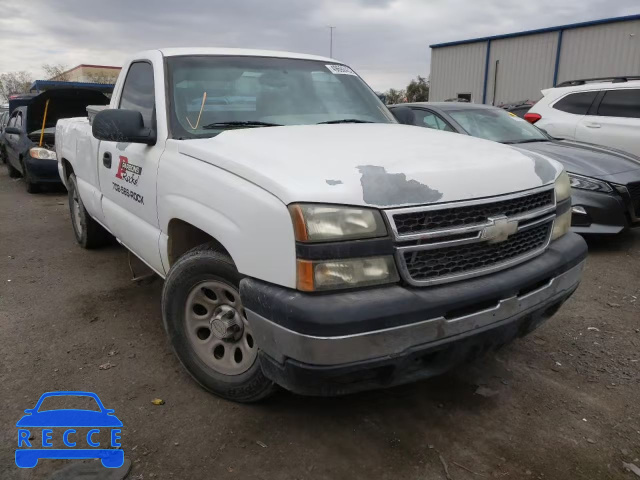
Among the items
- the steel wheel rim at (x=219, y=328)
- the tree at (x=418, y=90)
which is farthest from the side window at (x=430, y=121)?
the tree at (x=418, y=90)

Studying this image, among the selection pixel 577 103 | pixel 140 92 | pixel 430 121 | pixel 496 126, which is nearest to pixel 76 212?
pixel 140 92

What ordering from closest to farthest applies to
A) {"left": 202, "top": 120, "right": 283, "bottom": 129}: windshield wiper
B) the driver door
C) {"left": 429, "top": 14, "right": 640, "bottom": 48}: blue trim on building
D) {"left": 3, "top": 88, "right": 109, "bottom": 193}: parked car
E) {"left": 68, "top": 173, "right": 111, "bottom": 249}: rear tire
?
1. {"left": 202, "top": 120, "right": 283, "bottom": 129}: windshield wiper
2. the driver door
3. {"left": 68, "top": 173, "right": 111, "bottom": 249}: rear tire
4. {"left": 3, "top": 88, "right": 109, "bottom": 193}: parked car
5. {"left": 429, "top": 14, "right": 640, "bottom": 48}: blue trim on building

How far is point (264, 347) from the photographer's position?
2.13 meters

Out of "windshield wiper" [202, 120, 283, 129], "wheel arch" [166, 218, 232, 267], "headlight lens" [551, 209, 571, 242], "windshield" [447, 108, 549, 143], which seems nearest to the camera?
"headlight lens" [551, 209, 571, 242]

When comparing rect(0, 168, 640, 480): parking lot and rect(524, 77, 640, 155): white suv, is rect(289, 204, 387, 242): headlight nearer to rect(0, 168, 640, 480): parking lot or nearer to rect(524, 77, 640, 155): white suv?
rect(0, 168, 640, 480): parking lot

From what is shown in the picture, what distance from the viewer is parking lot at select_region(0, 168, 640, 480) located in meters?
2.31

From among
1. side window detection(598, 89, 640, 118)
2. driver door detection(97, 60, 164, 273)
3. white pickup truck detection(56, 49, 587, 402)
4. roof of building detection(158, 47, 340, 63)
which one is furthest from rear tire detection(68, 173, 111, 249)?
side window detection(598, 89, 640, 118)

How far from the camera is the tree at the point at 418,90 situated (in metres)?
33.8

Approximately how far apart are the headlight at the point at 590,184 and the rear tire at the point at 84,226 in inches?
196

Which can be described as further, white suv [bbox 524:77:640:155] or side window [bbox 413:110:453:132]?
white suv [bbox 524:77:640:155]

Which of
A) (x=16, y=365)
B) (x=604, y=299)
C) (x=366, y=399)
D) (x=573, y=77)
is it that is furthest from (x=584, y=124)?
(x=573, y=77)

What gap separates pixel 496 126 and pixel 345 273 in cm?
515

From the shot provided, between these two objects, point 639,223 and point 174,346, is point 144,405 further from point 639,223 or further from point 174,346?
point 639,223

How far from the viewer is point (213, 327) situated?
105 inches
